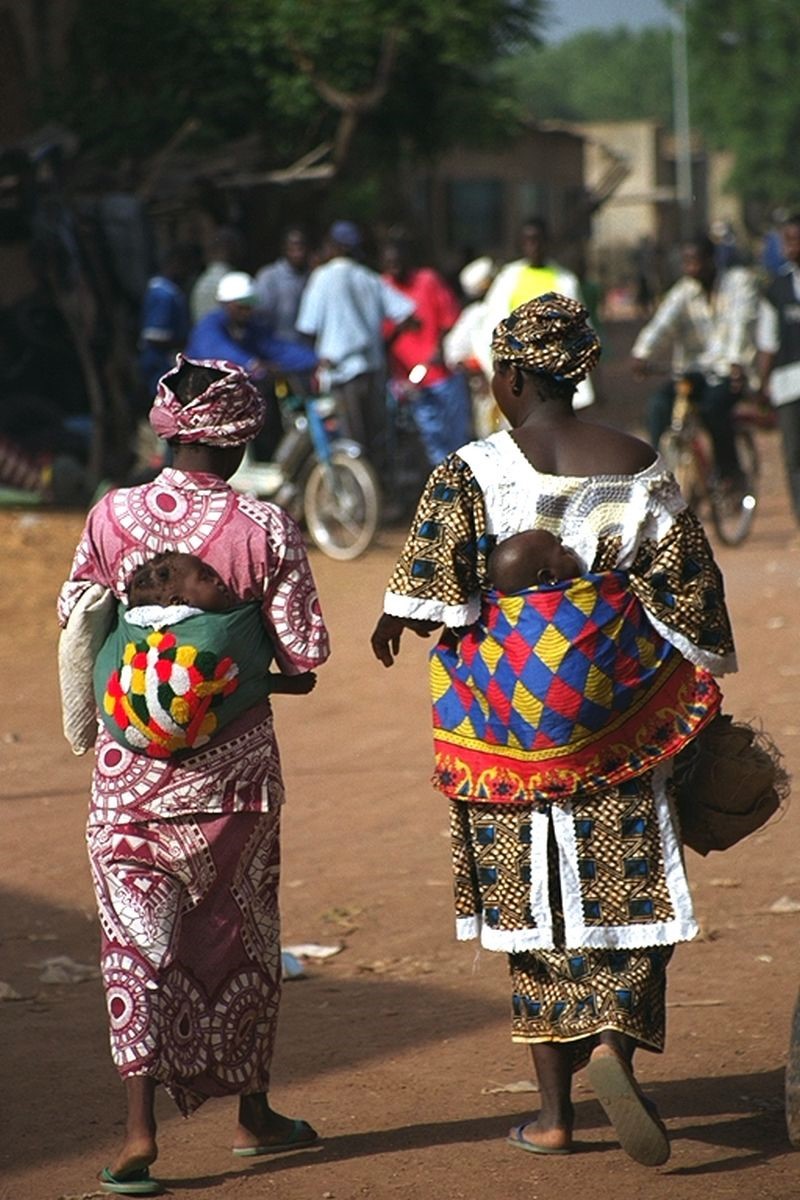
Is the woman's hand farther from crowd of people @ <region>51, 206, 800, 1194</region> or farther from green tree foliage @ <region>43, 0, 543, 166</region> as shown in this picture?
green tree foliage @ <region>43, 0, 543, 166</region>

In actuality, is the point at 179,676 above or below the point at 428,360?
below

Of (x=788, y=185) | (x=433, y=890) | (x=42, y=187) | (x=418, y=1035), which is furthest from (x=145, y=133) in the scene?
(x=788, y=185)

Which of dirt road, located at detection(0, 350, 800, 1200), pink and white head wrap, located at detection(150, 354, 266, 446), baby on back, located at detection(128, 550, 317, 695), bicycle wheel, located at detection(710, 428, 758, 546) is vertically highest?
pink and white head wrap, located at detection(150, 354, 266, 446)

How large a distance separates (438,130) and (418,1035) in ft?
65.7

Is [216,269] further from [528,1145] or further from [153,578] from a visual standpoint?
[528,1145]

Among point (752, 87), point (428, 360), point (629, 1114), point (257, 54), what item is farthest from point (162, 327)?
point (752, 87)

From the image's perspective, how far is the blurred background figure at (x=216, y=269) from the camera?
44.8ft

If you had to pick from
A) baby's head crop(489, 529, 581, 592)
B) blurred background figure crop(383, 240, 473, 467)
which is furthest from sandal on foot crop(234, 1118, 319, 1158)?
blurred background figure crop(383, 240, 473, 467)

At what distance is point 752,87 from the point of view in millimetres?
77188

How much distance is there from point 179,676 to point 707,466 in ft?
30.4

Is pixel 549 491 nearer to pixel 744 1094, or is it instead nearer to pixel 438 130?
pixel 744 1094

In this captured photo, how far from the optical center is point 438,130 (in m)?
24.0

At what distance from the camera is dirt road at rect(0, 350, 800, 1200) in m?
4.16

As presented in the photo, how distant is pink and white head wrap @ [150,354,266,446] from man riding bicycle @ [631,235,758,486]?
861 centimetres
